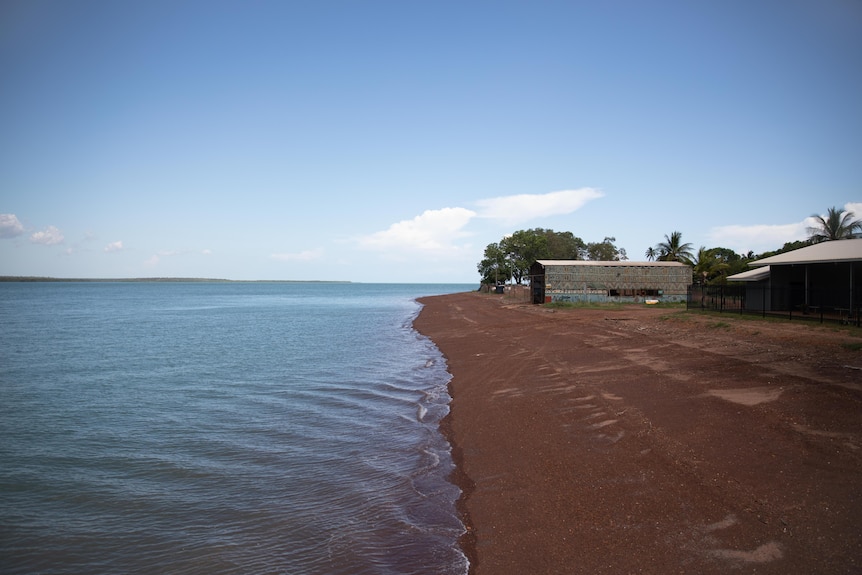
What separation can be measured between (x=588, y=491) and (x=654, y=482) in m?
1.05

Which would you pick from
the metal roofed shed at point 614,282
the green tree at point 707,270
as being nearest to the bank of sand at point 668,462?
the metal roofed shed at point 614,282

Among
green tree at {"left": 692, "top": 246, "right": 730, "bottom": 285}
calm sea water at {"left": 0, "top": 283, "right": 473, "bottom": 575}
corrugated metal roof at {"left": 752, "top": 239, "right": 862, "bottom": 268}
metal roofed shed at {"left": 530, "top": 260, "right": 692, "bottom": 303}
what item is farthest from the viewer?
green tree at {"left": 692, "top": 246, "right": 730, "bottom": 285}

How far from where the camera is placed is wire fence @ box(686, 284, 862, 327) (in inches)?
912

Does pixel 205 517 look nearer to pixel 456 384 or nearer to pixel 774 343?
pixel 456 384

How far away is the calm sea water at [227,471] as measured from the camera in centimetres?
662

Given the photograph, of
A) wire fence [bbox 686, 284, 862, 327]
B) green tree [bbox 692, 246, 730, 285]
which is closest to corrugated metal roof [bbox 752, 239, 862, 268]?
wire fence [bbox 686, 284, 862, 327]

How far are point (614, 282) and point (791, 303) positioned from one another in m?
24.1

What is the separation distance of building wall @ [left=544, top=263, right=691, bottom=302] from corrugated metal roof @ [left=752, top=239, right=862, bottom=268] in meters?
22.1

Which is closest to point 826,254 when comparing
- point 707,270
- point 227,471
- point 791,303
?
point 791,303

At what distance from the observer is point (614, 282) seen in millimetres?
51094

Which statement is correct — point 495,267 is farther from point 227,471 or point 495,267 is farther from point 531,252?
point 227,471

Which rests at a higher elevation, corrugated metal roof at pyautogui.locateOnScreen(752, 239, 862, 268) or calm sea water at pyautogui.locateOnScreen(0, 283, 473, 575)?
corrugated metal roof at pyautogui.locateOnScreen(752, 239, 862, 268)

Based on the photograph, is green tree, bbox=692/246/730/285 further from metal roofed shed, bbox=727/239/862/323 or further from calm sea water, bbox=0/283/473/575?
calm sea water, bbox=0/283/473/575

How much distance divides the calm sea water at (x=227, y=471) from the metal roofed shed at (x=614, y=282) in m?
32.9
